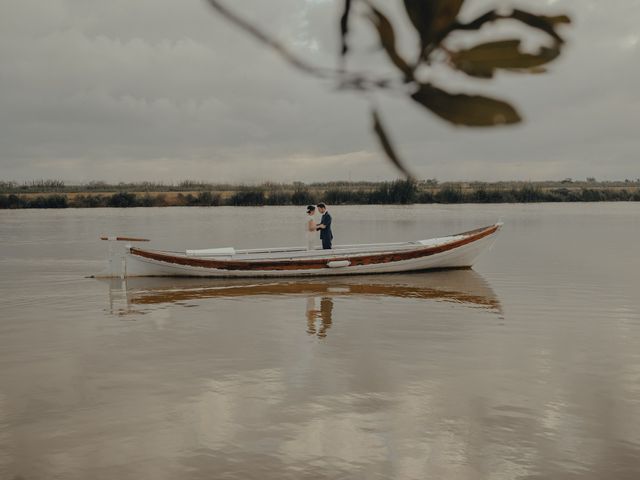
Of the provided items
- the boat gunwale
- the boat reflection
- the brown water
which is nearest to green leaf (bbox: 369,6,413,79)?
the brown water

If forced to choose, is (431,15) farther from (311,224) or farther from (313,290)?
(311,224)

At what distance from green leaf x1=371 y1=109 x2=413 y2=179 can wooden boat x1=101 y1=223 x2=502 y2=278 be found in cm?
2096

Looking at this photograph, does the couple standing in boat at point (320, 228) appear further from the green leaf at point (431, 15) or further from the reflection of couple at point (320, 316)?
the green leaf at point (431, 15)

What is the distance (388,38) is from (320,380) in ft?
34.0

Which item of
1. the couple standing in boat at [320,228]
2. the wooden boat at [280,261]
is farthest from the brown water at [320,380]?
the couple standing in boat at [320,228]

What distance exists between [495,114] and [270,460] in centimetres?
762

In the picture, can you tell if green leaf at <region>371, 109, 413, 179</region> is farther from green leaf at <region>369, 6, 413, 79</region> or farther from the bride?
the bride

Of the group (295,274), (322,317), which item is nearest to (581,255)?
(295,274)

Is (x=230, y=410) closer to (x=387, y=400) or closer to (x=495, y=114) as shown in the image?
(x=387, y=400)

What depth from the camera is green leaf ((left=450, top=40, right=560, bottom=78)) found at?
0.68m

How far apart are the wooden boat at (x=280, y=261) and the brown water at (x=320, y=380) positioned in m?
0.56

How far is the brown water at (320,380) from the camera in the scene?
7840 mm

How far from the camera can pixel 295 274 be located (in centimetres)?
2192

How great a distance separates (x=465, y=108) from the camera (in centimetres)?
64
